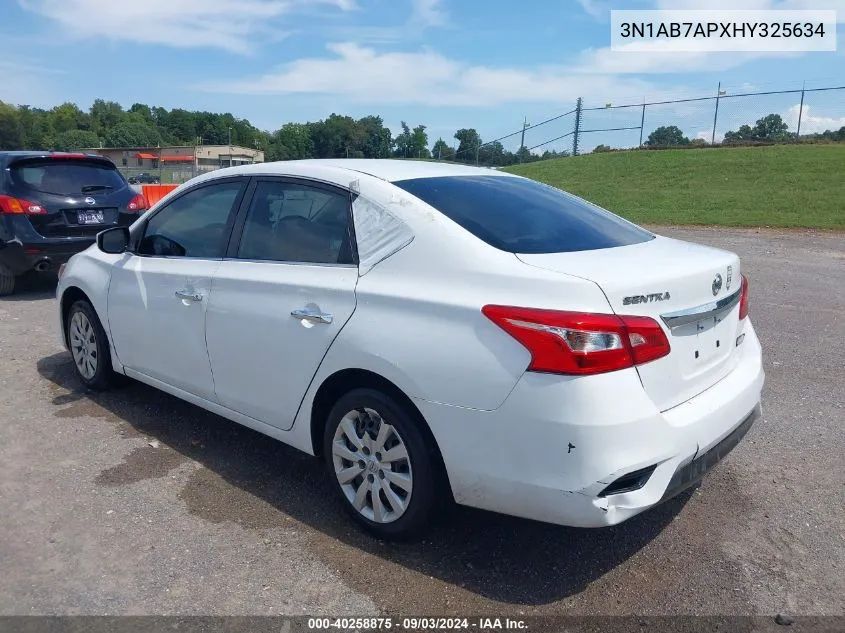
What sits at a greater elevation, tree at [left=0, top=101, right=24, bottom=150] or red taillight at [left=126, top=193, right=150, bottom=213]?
tree at [left=0, top=101, right=24, bottom=150]

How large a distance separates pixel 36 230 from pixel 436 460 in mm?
7201

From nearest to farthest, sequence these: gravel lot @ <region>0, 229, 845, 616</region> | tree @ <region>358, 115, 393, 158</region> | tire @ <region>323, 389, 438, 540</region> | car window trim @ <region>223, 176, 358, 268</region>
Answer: gravel lot @ <region>0, 229, 845, 616</region>, tire @ <region>323, 389, 438, 540</region>, car window trim @ <region>223, 176, 358, 268</region>, tree @ <region>358, 115, 393, 158</region>

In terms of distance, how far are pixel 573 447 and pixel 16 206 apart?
26.2 feet

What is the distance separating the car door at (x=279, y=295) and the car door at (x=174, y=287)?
0.14m

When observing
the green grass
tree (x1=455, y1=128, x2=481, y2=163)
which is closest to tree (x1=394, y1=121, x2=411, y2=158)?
tree (x1=455, y1=128, x2=481, y2=163)

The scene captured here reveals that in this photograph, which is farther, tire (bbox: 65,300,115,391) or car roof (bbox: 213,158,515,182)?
tire (bbox: 65,300,115,391)

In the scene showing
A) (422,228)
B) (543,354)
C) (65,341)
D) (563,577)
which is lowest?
(563,577)

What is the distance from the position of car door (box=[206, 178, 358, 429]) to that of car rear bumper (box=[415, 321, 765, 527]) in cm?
74

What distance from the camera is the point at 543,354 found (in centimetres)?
258

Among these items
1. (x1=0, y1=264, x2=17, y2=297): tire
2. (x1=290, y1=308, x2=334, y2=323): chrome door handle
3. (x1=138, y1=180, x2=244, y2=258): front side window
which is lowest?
(x1=0, y1=264, x2=17, y2=297): tire

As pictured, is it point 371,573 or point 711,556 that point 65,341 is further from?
point 711,556

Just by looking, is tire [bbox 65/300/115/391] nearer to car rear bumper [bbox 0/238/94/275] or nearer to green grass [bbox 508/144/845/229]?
car rear bumper [bbox 0/238/94/275]

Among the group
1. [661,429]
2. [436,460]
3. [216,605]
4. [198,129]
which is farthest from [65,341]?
[198,129]

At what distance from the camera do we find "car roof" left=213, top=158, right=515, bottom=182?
3.59 metres
